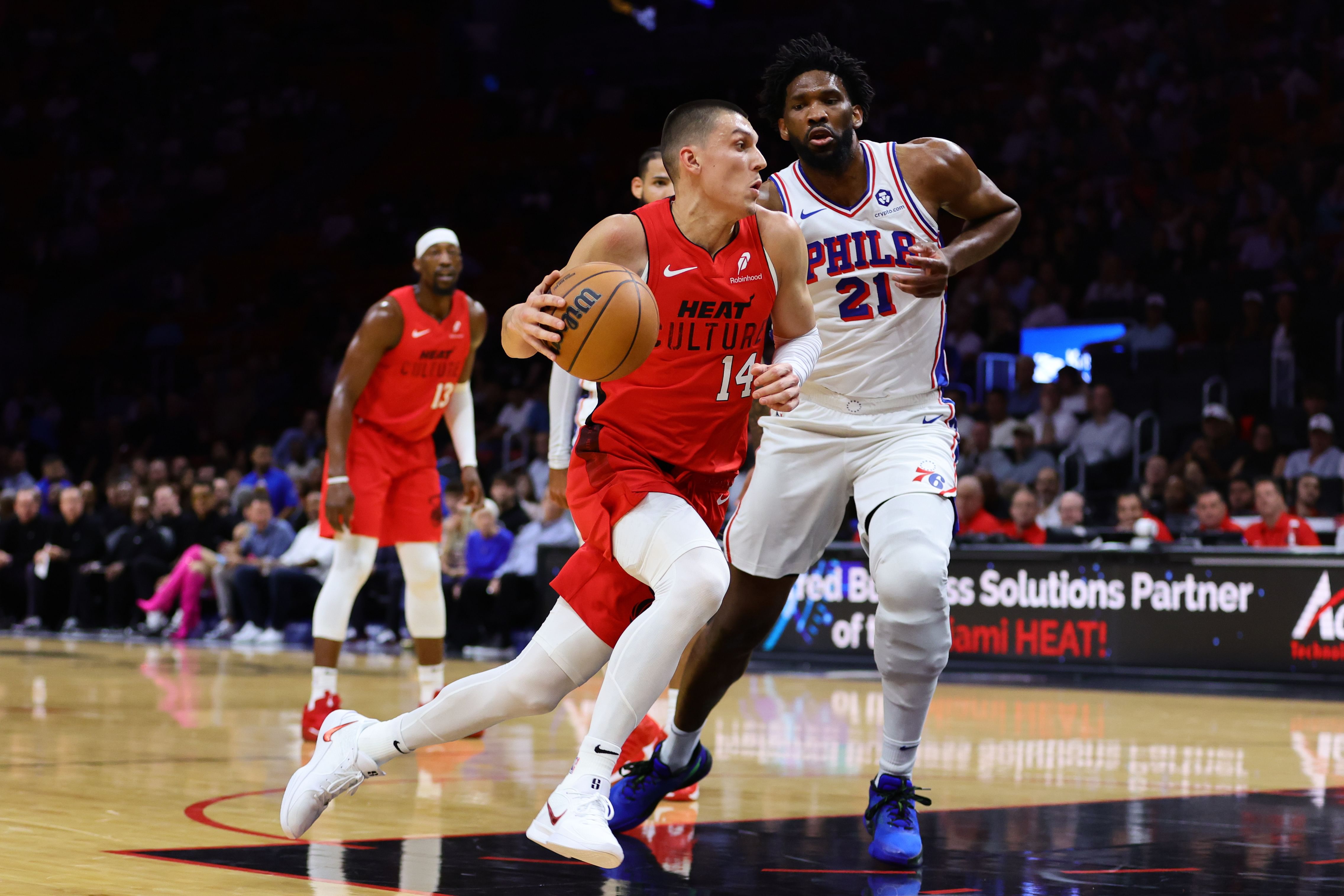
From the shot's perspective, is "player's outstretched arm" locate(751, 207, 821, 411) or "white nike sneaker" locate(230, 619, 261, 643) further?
"white nike sneaker" locate(230, 619, 261, 643)

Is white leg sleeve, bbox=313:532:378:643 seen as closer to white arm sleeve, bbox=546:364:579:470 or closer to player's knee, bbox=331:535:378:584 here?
player's knee, bbox=331:535:378:584

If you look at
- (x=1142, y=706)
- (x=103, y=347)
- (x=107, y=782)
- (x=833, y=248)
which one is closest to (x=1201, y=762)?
(x=1142, y=706)

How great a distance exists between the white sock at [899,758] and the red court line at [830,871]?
1.57ft

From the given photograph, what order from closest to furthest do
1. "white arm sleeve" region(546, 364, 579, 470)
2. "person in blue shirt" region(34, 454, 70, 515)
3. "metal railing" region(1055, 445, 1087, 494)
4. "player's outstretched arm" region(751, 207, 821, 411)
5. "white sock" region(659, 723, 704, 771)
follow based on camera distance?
"player's outstretched arm" region(751, 207, 821, 411)
"white sock" region(659, 723, 704, 771)
"white arm sleeve" region(546, 364, 579, 470)
"metal railing" region(1055, 445, 1087, 494)
"person in blue shirt" region(34, 454, 70, 515)

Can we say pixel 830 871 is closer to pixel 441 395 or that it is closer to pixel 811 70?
pixel 811 70

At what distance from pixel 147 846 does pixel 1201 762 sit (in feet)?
15.4

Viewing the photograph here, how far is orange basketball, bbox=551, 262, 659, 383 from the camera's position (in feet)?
12.8

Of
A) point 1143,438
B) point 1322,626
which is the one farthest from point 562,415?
point 1143,438

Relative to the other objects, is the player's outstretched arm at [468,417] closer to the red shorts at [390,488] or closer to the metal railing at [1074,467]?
the red shorts at [390,488]

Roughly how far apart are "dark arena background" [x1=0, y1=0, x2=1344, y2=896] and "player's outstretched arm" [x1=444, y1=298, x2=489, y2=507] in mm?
114

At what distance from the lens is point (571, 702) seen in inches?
381

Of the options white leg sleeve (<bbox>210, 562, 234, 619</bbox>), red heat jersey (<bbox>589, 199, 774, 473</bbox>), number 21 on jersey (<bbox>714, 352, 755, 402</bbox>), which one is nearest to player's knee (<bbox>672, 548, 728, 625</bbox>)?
red heat jersey (<bbox>589, 199, 774, 473</bbox>)

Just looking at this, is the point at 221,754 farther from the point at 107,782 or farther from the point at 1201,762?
the point at 1201,762

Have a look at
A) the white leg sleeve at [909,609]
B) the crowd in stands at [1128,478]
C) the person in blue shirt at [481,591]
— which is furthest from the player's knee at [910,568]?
the person in blue shirt at [481,591]
